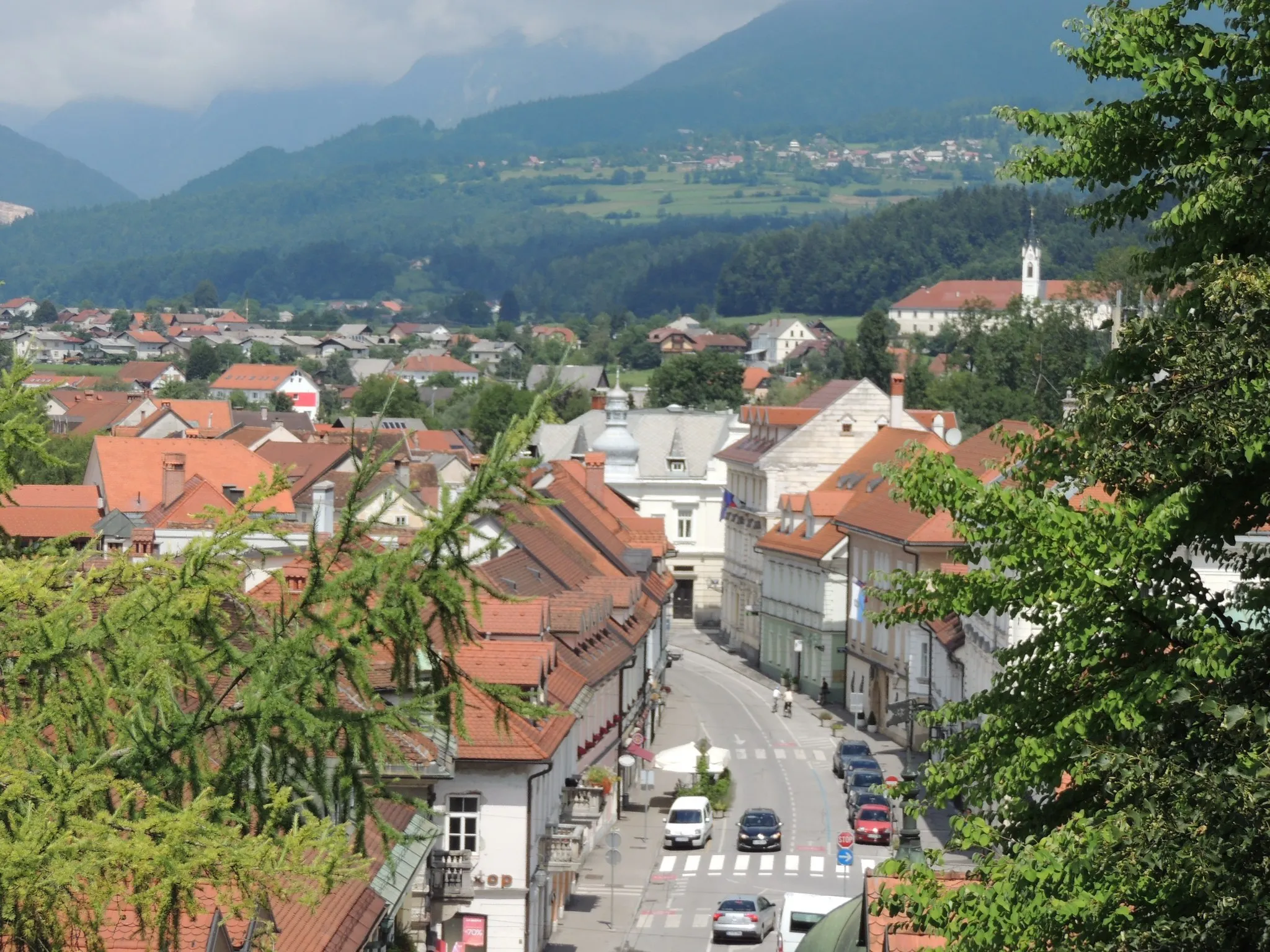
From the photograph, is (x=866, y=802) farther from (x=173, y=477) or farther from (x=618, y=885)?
(x=173, y=477)

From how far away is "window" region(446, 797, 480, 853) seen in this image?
42531 millimetres

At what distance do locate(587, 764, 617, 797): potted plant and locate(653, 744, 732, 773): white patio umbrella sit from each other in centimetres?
879

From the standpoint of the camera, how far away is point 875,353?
584 ft

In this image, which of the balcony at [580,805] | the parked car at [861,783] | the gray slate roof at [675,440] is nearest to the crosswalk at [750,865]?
the balcony at [580,805]

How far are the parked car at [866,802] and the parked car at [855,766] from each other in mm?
3408

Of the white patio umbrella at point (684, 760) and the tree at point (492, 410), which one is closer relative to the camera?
the white patio umbrella at point (684, 760)

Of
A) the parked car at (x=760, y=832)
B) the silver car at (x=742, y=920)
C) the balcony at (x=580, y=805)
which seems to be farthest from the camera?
the parked car at (x=760, y=832)

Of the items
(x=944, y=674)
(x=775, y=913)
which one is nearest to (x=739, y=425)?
(x=944, y=674)

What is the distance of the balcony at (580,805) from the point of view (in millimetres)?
49188

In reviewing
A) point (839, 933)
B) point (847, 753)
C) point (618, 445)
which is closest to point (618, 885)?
point (847, 753)

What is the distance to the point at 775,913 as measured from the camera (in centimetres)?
4775

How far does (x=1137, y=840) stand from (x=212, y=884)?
20.5 ft

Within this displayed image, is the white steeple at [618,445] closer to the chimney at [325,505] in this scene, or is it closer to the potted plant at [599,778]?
the chimney at [325,505]

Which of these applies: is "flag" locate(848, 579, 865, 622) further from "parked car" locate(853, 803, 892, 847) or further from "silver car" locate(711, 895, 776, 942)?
"silver car" locate(711, 895, 776, 942)
